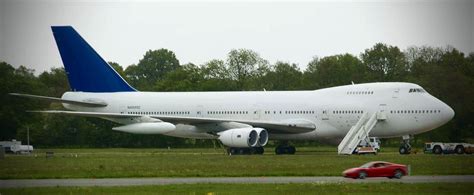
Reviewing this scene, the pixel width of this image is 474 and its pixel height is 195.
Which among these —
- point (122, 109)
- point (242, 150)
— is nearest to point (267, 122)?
point (242, 150)

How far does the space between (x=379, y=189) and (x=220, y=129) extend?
32.1 meters

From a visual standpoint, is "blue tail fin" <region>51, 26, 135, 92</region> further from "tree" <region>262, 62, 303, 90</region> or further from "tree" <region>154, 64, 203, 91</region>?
"tree" <region>262, 62, 303, 90</region>

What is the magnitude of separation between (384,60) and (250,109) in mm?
44929

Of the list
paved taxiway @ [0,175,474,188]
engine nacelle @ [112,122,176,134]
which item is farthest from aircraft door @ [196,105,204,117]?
paved taxiway @ [0,175,474,188]

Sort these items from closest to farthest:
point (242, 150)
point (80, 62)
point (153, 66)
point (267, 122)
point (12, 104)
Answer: point (267, 122)
point (242, 150)
point (80, 62)
point (12, 104)
point (153, 66)

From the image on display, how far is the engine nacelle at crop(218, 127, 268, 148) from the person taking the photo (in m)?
60.3

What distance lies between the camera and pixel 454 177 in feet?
126

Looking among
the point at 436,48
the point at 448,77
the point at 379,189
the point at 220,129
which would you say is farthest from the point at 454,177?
the point at 436,48

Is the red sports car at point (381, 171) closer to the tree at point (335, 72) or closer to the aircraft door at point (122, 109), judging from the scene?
the aircraft door at point (122, 109)

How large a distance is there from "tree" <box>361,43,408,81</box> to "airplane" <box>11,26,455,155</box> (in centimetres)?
3851

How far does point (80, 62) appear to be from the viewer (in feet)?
231

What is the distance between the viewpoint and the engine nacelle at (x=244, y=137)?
60312 mm

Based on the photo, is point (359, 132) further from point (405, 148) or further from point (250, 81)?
point (250, 81)

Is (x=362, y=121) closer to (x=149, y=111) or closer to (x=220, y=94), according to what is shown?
(x=220, y=94)
